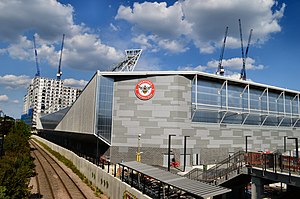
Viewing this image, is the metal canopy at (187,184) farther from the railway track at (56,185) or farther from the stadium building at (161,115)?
the stadium building at (161,115)

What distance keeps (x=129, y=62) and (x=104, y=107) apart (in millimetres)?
12515

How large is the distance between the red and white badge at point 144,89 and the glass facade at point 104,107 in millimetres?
5298

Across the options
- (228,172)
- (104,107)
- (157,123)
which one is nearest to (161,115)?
(157,123)

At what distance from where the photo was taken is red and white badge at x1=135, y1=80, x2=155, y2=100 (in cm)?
4638

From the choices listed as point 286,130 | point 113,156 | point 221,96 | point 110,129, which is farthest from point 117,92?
point 286,130

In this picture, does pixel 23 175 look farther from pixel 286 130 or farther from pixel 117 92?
pixel 286 130

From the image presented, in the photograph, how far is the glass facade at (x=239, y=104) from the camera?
48.6 m

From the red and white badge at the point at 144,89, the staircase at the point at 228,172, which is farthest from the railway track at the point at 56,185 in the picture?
the red and white badge at the point at 144,89

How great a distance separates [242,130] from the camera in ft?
179

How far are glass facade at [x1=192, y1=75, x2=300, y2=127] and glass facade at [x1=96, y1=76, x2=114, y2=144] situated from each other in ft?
53.2

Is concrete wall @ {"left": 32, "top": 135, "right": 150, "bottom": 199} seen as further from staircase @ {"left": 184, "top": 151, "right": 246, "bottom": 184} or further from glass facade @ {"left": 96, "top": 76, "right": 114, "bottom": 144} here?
staircase @ {"left": 184, "top": 151, "right": 246, "bottom": 184}

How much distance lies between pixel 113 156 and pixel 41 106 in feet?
569

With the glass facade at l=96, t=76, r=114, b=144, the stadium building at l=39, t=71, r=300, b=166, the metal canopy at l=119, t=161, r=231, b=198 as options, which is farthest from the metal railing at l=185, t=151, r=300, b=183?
the glass facade at l=96, t=76, r=114, b=144

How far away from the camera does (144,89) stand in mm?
46656
